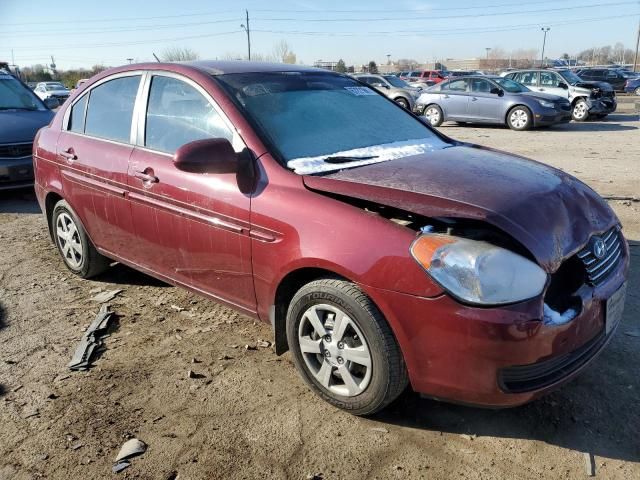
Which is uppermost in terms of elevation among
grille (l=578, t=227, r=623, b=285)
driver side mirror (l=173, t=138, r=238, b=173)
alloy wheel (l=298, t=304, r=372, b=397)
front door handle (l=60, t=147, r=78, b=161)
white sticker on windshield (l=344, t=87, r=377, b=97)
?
white sticker on windshield (l=344, t=87, r=377, b=97)

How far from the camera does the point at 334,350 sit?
2.75 m

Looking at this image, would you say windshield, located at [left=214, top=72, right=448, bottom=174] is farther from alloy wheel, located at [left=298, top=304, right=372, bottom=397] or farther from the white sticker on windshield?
alloy wheel, located at [left=298, top=304, right=372, bottom=397]

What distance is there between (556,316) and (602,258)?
59 cm

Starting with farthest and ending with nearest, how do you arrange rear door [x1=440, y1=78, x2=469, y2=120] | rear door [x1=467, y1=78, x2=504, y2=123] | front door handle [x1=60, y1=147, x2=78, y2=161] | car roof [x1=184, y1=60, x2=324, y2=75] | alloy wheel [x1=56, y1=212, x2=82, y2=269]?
rear door [x1=440, y1=78, x2=469, y2=120] < rear door [x1=467, y1=78, x2=504, y2=123] < alloy wheel [x1=56, y1=212, x2=82, y2=269] < front door handle [x1=60, y1=147, x2=78, y2=161] < car roof [x1=184, y1=60, x2=324, y2=75]

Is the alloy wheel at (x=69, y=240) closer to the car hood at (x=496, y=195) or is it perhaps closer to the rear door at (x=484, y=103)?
the car hood at (x=496, y=195)

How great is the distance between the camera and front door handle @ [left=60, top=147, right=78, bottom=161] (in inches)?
169

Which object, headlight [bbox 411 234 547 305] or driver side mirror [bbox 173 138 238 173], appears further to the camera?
driver side mirror [bbox 173 138 238 173]

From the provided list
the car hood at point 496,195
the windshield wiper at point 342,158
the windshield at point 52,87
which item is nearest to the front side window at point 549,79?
the car hood at point 496,195

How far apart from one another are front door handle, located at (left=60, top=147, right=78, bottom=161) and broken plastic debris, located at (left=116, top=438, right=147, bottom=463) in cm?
248

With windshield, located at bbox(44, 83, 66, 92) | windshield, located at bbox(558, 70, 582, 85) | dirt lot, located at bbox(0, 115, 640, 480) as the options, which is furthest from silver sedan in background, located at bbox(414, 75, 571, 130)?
windshield, located at bbox(44, 83, 66, 92)

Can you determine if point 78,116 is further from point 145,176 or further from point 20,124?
point 20,124

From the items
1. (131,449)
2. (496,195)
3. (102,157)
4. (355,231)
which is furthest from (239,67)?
(131,449)

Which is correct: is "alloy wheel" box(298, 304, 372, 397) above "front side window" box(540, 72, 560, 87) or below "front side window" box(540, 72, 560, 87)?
below

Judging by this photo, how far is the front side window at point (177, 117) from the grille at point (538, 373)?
1.94 meters
